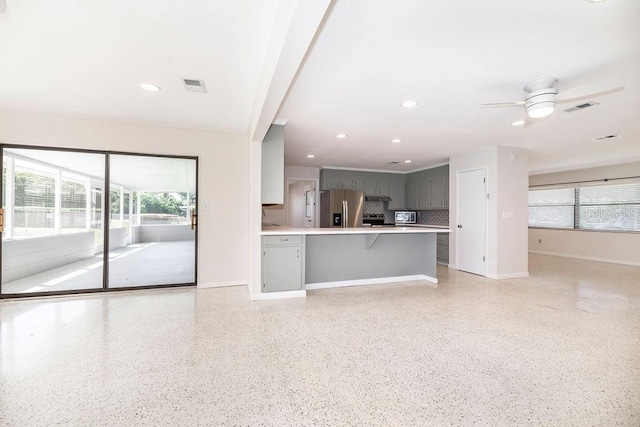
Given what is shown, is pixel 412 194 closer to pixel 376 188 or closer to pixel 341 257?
pixel 376 188

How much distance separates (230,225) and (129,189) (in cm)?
152

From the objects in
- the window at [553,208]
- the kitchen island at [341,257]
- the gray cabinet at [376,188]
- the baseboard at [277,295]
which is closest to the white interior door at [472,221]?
the kitchen island at [341,257]

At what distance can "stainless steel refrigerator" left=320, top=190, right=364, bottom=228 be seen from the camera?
684 cm

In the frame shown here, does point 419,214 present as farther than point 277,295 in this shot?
Yes

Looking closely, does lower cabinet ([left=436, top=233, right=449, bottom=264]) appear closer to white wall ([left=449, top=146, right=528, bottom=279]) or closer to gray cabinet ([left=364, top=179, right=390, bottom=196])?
white wall ([left=449, top=146, right=528, bottom=279])

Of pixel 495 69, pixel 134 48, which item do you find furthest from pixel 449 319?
pixel 134 48

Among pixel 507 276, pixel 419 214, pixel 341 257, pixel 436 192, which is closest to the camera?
pixel 341 257

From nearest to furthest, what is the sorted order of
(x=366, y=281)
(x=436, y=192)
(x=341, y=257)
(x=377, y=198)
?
1. (x=341, y=257)
2. (x=366, y=281)
3. (x=436, y=192)
4. (x=377, y=198)

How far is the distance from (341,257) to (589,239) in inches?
264

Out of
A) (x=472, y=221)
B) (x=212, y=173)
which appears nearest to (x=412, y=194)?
(x=472, y=221)

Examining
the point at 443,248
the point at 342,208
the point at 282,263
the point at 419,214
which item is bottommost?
the point at 443,248

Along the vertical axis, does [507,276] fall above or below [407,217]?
below

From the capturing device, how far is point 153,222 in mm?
4418

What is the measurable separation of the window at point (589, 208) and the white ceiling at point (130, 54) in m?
8.20
